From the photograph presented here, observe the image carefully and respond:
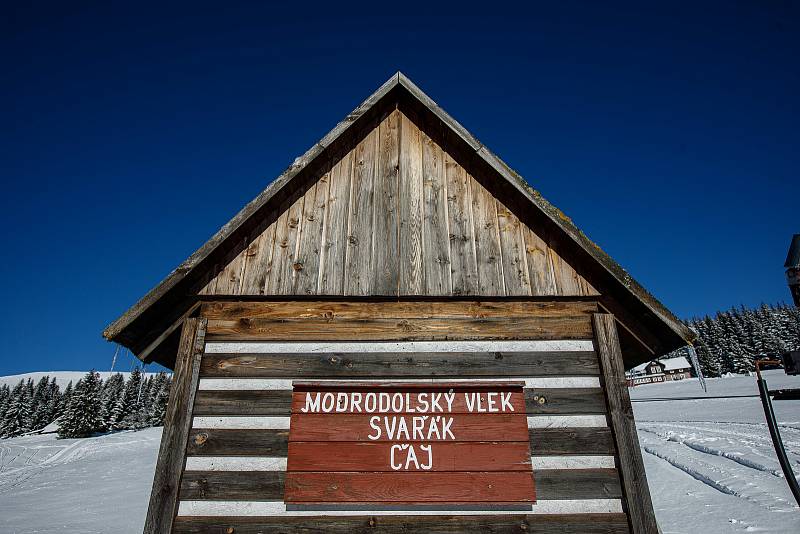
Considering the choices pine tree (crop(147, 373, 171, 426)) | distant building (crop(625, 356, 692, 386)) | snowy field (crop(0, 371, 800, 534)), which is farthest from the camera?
pine tree (crop(147, 373, 171, 426))

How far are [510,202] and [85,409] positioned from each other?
262 feet

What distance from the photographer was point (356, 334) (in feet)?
17.4

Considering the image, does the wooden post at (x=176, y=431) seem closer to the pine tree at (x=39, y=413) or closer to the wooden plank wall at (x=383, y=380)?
Answer: the wooden plank wall at (x=383, y=380)

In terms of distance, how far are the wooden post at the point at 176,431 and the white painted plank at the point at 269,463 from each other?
0.17 meters

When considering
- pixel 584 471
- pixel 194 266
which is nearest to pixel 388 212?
pixel 194 266

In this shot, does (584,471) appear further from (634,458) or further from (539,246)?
(539,246)

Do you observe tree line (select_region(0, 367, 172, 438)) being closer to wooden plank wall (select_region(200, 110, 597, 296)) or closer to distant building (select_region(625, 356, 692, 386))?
wooden plank wall (select_region(200, 110, 597, 296))

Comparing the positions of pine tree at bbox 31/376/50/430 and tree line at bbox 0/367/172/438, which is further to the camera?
pine tree at bbox 31/376/50/430

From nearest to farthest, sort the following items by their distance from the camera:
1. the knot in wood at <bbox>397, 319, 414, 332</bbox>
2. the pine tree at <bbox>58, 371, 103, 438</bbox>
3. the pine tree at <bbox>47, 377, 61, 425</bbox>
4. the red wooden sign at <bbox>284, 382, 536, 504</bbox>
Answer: the red wooden sign at <bbox>284, 382, 536, 504</bbox> → the knot in wood at <bbox>397, 319, 414, 332</bbox> → the pine tree at <bbox>58, 371, 103, 438</bbox> → the pine tree at <bbox>47, 377, 61, 425</bbox>

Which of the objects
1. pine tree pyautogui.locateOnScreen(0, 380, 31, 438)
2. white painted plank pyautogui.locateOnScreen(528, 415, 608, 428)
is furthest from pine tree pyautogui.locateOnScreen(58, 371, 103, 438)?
white painted plank pyautogui.locateOnScreen(528, 415, 608, 428)

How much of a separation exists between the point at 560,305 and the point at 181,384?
14.7 ft

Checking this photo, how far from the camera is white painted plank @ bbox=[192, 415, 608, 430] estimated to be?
491 centimetres

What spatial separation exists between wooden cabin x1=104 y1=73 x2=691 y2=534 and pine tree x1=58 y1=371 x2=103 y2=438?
75.9 meters

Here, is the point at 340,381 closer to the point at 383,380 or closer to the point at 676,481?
the point at 383,380
